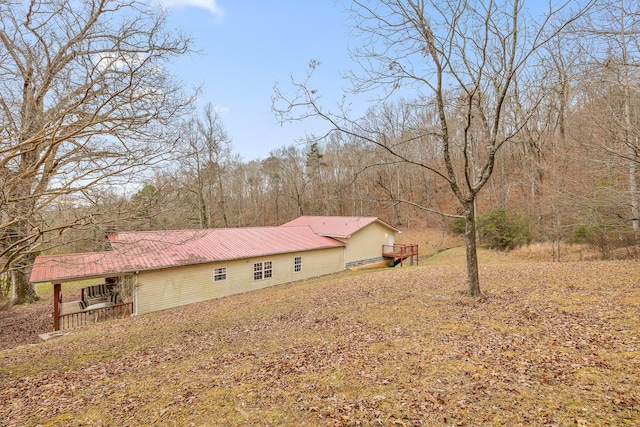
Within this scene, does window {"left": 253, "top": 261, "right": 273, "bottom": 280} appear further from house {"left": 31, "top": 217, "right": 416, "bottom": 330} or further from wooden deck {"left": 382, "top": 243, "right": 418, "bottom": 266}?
wooden deck {"left": 382, "top": 243, "right": 418, "bottom": 266}

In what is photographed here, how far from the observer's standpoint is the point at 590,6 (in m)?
5.60

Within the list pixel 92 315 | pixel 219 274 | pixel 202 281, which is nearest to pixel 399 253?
pixel 219 274

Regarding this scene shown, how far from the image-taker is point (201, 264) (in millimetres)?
14539

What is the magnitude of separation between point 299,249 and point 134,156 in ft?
44.8

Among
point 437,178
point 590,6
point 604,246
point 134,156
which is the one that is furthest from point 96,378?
point 437,178

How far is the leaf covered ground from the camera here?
341cm

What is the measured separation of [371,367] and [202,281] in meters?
12.1

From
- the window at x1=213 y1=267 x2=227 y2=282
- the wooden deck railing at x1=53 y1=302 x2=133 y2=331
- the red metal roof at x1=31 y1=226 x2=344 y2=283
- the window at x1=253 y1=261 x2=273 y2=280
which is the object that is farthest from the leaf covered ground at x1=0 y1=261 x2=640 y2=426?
the window at x1=253 y1=261 x2=273 y2=280

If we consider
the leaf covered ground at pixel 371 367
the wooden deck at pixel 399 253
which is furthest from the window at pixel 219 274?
the wooden deck at pixel 399 253

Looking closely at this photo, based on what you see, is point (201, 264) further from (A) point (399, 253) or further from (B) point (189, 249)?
A: (A) point (399, 253)

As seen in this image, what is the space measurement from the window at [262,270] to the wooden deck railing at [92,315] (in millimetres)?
6196

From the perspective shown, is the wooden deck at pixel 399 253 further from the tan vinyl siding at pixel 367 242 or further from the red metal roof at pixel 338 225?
the red metal roof at pixel 338 225

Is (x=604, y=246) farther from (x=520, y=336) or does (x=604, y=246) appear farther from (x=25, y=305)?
(x=25, y=305)

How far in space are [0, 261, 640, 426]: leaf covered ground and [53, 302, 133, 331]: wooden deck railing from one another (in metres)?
3.67
